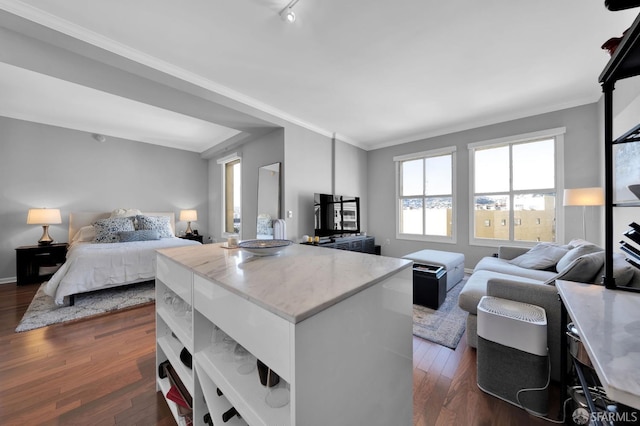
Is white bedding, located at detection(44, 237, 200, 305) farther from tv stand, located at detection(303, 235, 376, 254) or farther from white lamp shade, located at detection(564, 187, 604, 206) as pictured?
white lamp shade, located at detection(564, 187, 604, 206)

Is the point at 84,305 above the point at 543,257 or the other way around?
the other way around

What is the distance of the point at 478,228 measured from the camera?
4.07 meters

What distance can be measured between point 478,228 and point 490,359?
3.15 meters

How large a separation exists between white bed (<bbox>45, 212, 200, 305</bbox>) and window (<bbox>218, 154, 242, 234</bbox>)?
1.79 m

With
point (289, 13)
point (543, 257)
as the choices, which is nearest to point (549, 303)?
point (543, 257)

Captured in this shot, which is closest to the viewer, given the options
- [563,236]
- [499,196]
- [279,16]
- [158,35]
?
[279,16]

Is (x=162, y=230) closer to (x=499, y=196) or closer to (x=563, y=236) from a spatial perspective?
(x=499, y=196)

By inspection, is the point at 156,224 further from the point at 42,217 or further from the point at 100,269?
the point at 100,269

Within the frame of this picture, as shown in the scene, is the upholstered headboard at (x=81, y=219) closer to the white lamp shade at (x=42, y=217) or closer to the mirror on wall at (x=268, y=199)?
the white lamp shade at (x=42, y=217)

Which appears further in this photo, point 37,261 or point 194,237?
point 194,237

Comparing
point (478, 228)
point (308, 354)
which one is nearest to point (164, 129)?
point (308, 354)

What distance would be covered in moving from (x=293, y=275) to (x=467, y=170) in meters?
4.34

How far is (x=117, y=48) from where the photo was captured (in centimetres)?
210

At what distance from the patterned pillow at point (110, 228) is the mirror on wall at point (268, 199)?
7.46 feet
